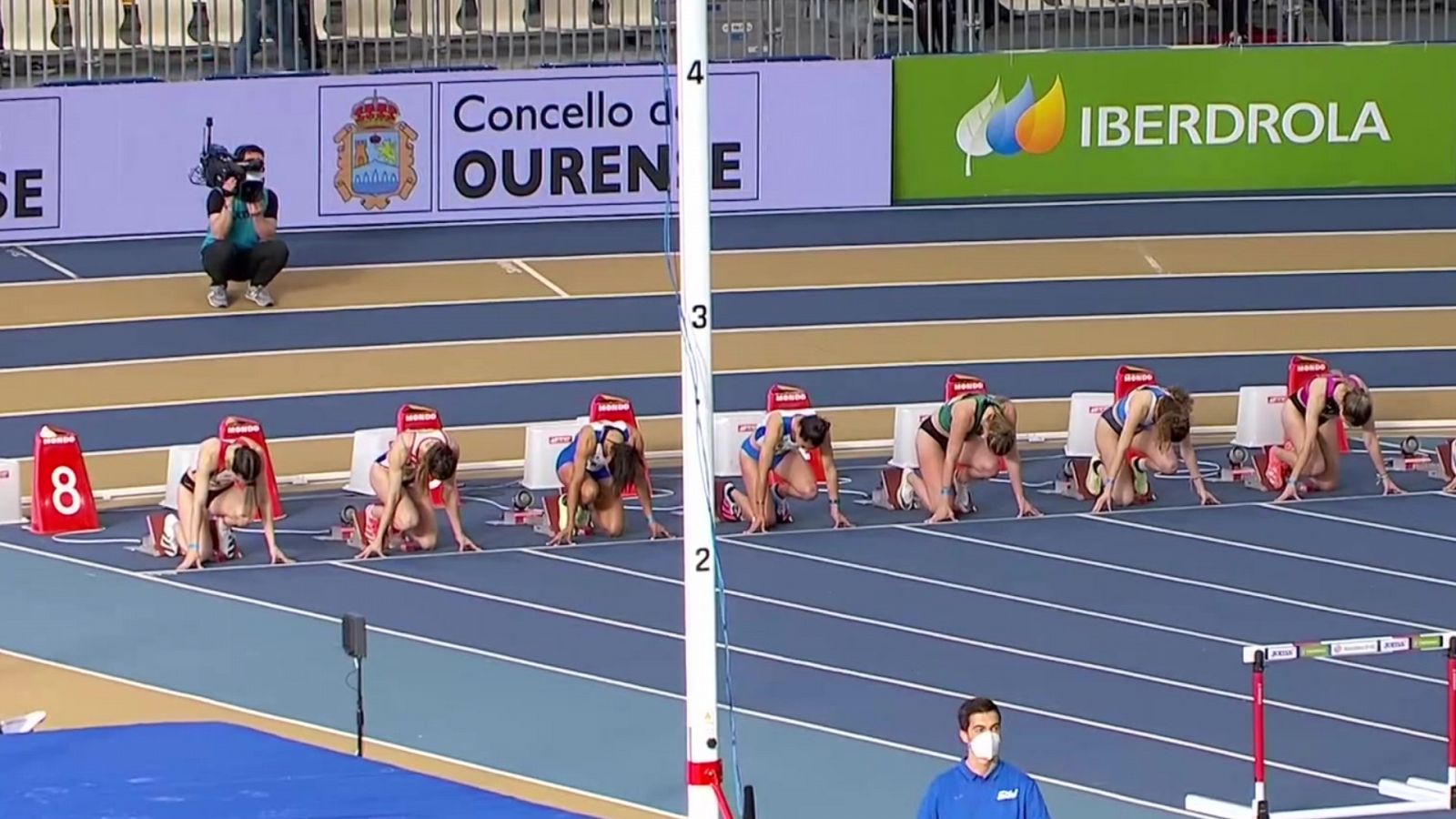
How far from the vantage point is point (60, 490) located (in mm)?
16125

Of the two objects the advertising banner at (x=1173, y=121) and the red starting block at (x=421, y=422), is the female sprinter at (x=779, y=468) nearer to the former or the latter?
the red starting block at (x=421, y=422)

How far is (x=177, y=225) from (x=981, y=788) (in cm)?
1319

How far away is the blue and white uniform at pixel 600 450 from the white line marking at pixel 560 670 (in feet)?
6.11

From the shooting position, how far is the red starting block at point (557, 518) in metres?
16.1

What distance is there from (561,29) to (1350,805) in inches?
467

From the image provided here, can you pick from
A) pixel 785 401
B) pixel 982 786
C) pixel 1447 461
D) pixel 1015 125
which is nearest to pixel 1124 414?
pixel 785 401

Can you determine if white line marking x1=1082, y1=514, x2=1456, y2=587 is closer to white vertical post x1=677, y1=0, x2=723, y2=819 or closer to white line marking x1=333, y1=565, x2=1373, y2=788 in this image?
white line marking x1=333, y1=565, x2=1373, y2=788

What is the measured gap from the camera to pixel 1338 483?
1745 cm

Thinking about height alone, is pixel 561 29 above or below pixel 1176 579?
above

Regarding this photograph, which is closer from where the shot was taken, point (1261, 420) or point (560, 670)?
point (560, 670)

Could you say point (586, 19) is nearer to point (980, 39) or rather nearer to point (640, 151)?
point (640, 151)

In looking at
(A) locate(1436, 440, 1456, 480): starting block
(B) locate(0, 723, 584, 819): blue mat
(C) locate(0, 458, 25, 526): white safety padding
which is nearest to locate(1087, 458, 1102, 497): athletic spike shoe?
(A) locate(1436, 440, 1456, 480): starting block

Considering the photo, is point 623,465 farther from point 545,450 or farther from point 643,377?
point 643,377

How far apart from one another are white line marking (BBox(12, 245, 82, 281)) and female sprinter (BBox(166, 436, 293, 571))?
17.2 feet
